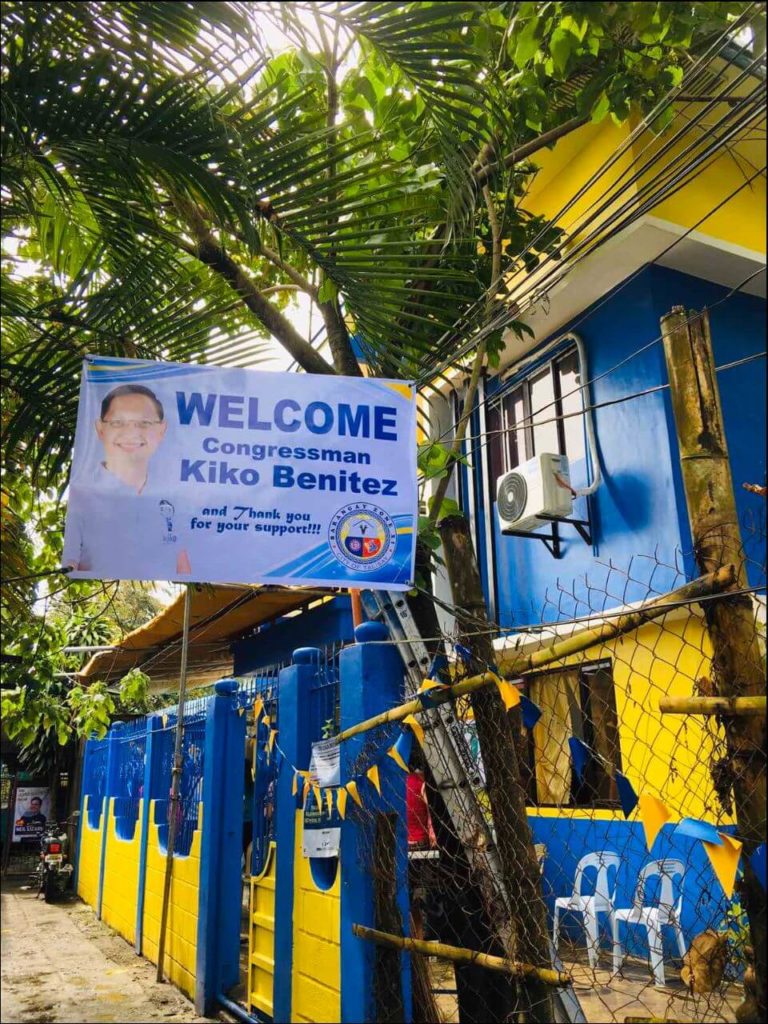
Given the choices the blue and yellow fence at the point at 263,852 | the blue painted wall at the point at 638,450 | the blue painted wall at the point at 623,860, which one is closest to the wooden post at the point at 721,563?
the blue and yellow fence at the point at 263,852

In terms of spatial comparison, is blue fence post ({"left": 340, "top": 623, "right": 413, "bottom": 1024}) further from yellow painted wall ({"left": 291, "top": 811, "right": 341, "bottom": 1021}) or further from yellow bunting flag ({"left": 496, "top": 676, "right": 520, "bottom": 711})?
yellow bunting flag ({"left": 496, "top": 676, "right": 520, "bottom": 711})

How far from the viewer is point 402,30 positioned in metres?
3.08

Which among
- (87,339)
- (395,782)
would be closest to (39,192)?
(87,339)

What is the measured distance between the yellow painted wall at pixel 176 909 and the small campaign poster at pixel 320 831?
212 centimetres

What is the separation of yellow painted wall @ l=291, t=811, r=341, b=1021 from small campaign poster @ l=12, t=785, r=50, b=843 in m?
6.60

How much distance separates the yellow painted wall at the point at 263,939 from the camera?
511 cm

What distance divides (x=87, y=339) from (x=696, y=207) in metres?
5.28

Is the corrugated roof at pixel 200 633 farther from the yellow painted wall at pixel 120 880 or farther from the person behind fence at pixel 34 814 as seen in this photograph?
the yellow painted wall at pixel 120 880

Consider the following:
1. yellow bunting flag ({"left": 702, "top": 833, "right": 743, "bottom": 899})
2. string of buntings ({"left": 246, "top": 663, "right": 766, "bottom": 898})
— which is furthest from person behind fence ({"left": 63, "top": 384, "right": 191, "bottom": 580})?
yellow bunting flag ({"left": 702, "top": 833, "right": 743, "bottom": 899})

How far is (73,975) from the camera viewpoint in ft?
24.0

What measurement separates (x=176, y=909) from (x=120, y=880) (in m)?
2.70

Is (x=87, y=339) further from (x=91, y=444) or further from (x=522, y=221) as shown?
(x=522, y=221)

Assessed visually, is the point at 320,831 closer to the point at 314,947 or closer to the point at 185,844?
the point at 314,947

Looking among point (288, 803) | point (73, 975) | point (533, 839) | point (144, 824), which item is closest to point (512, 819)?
point (533, 839)
